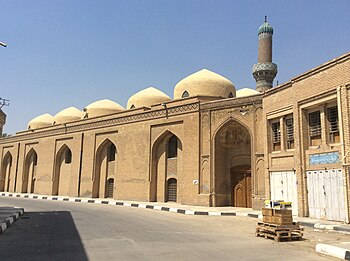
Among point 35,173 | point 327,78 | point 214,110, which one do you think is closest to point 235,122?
point 214,110

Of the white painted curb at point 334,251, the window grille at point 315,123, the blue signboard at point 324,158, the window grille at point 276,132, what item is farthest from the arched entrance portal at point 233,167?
the white painted curb at point 334,251

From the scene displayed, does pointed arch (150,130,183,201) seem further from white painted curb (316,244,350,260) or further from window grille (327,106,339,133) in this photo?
white painted curb (316,244,350,260)

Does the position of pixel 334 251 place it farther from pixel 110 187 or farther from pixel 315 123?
pixel 110 187

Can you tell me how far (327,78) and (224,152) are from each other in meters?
7.76

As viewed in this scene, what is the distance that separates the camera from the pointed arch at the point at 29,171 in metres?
31.6

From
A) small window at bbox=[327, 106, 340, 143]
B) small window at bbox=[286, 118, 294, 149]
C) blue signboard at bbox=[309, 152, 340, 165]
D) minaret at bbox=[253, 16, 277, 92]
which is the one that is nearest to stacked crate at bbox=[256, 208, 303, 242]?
blue signboard at bbox=[309, 152, 340, 165]

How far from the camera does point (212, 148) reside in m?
17.7

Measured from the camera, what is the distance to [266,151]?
14.9 metres

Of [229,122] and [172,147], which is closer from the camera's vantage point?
[229,122]

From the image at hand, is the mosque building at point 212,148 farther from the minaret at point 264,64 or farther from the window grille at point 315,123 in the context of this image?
the minaret at point 264,64

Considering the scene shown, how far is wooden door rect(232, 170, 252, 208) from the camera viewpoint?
17266 millimetres

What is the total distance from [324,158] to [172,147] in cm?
1034

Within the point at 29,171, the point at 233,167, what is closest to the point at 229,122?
the point at 233,167

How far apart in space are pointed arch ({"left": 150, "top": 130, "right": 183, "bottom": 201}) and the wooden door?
374 centimetres
